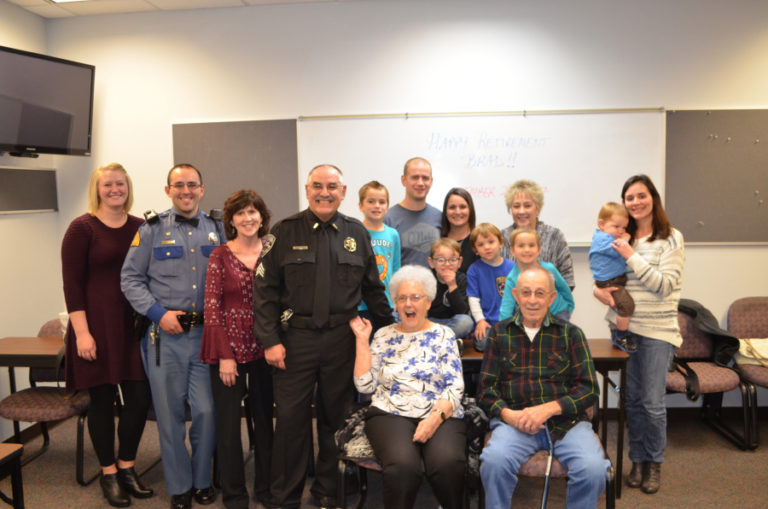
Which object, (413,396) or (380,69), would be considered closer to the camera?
(413,396)

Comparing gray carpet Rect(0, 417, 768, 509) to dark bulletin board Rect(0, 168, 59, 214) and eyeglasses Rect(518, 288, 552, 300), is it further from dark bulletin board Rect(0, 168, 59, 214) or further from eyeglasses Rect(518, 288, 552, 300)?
dark bulletin board Rect(0, 168, 59, 214)

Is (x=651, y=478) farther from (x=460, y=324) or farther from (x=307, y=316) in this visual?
(x=307, y=316)

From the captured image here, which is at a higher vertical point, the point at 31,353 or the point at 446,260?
the point at 446,260

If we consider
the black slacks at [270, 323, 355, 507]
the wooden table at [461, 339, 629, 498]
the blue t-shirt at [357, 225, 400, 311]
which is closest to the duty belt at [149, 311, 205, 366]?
the black slacks at [270, 323, 355, 507]

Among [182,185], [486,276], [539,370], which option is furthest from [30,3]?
[539,370]

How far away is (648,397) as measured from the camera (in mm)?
2721

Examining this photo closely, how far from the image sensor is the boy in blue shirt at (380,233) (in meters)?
2.78

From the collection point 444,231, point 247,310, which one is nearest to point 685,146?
point 444,231

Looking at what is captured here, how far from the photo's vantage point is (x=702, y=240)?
12.6ft

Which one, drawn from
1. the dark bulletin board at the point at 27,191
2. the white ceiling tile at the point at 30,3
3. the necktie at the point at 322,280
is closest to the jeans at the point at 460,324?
the necktie at the point at 322,280

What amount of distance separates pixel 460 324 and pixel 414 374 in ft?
1.92

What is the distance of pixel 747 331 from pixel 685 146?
1468 millimetres

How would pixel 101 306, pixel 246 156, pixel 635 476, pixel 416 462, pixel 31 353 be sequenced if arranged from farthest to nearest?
pixel 246 156 < pixel 31 353 < pixel 635 476 < pixel 101 306 < pixel 416 462

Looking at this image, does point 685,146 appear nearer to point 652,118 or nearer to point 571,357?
point 652,118
